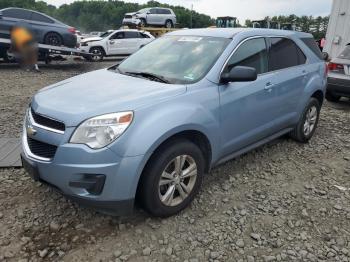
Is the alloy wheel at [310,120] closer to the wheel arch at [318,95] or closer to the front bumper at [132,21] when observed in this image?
the wheel arch at [318,95]

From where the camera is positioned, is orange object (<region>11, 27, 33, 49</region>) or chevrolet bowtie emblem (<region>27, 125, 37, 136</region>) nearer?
chevrolet bowtie emblem (<region>27, 125, 37, 136</region>)

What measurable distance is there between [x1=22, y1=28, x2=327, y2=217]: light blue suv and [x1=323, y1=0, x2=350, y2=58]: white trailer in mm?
6387

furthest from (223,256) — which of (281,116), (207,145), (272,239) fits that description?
(281,116)

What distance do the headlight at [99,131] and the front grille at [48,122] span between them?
0.16 meters

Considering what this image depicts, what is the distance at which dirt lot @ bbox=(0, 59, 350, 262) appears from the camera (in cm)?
288

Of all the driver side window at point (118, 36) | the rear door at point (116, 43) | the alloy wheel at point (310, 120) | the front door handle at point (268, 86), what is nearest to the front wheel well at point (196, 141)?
the front door handle at point (268, 86)

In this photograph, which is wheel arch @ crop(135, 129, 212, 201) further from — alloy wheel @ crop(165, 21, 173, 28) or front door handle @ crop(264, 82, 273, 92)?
alloy wheel @ crop(165, 21, 173, 28)

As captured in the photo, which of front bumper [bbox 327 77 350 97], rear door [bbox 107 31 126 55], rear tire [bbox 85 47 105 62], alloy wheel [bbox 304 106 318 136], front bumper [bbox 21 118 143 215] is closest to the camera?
front bumper [bbox 21 118 143 215]

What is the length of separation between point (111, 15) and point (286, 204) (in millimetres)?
92411

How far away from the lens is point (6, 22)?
12.3 metres

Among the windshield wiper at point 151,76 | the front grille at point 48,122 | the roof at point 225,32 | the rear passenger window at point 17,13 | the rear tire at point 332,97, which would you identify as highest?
the roof at point 225,32

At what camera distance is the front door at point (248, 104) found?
3600 mm

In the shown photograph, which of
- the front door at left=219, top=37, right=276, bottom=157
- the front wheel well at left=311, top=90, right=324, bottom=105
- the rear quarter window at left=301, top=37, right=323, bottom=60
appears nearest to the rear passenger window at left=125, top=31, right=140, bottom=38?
the rear quarter window at left=301, top=37, right=323, bottom=60

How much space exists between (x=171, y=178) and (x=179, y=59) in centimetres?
134
